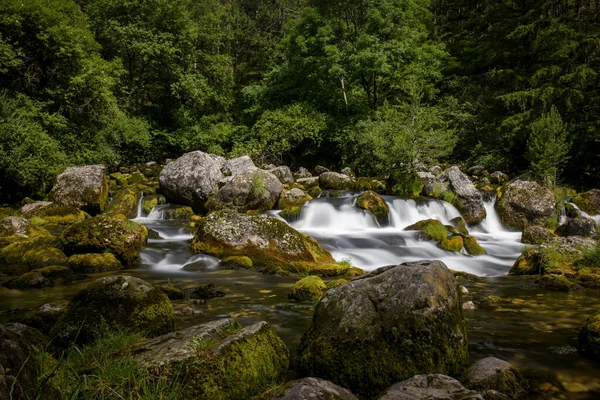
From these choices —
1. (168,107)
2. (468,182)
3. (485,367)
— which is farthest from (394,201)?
(168,107)

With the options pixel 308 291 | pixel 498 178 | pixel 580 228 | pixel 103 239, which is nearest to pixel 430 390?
pixel 308 291

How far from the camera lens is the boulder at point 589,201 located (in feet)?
61.1

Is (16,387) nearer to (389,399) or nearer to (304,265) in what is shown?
(389,399)

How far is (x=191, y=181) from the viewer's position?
61.3 ft

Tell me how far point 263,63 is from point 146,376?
37267mm

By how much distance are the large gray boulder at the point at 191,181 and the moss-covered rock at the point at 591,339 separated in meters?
15.5

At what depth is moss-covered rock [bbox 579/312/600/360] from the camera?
16.7ft

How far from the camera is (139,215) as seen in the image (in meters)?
18.8

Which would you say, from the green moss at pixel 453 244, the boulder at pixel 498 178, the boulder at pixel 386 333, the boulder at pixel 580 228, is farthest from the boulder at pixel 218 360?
the boulder at pixel 498 178

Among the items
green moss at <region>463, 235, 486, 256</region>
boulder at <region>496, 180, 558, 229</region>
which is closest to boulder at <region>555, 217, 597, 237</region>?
boulder at <region>496, 180, 558, 229</region>

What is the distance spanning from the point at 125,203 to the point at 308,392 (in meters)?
17.5

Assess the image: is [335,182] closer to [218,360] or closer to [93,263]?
[93,263]

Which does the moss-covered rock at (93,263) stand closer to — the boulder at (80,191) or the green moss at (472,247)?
the boulder at (80,191)

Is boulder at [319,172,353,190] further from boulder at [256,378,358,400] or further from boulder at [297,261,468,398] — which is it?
boulder at [256,378,358,400]
